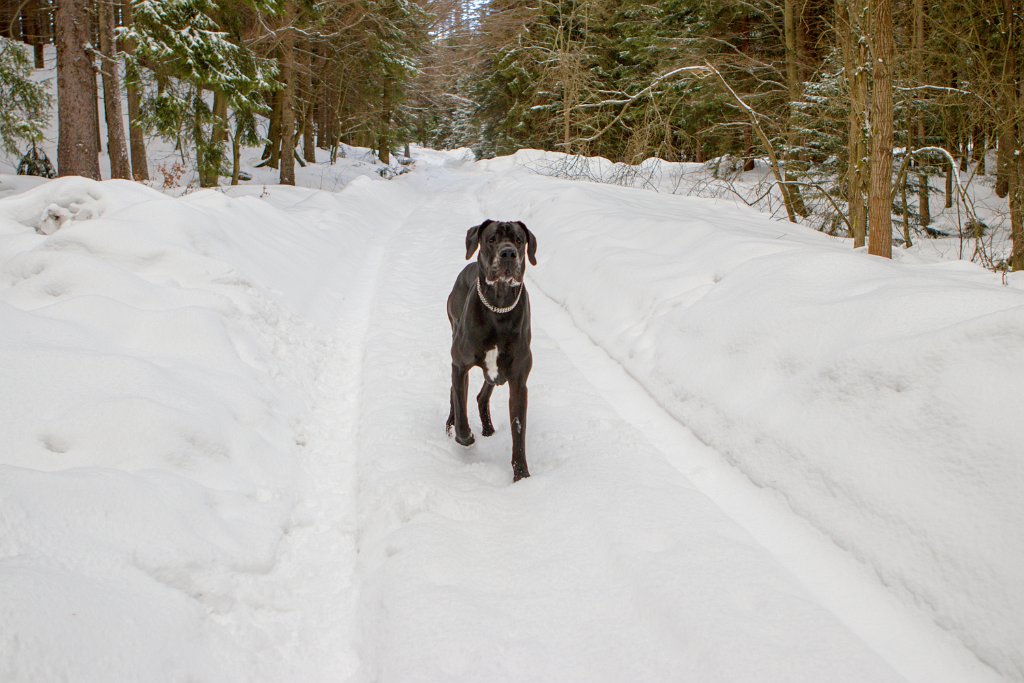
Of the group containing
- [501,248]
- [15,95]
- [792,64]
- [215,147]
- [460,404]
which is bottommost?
[460,404]

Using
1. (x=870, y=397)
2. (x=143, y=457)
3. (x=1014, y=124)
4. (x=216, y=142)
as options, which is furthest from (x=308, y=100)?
(x=870, y=397)

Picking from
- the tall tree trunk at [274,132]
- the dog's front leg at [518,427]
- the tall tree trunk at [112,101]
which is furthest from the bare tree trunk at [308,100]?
the dog's front leg at [518,427]

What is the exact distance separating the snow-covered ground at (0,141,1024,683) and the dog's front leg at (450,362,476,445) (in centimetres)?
11

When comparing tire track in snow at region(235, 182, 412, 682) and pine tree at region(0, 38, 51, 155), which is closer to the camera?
tire track in snow at region(235, 182, 412, 682)

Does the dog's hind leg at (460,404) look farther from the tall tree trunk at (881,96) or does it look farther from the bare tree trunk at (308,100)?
the bare tree trunk at (308,100)

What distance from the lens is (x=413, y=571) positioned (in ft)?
8.43

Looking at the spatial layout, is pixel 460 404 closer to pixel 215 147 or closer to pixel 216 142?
pixel 215 147

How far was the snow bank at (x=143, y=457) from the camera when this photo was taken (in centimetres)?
194

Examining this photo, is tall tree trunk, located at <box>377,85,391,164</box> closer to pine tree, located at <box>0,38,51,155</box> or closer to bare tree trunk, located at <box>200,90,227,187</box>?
bare tree trunk, located at <box>200,90,227,187</box>

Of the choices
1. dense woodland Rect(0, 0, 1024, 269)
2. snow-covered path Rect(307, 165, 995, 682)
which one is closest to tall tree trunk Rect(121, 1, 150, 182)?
dense woodland Rect(0, 0, 1024, 269)

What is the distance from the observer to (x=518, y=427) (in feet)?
11.5

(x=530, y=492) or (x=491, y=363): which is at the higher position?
(x=491, y=363)

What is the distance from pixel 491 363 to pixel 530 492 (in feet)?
2.63

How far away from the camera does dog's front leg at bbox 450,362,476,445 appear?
12.2ft
